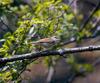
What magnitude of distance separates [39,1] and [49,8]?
156mm

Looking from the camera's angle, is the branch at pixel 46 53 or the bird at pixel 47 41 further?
the bird at pixel 47 41

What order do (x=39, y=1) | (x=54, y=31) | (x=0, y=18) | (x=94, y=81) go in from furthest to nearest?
(x=94, y=81) < (x=39, y=1) < (x=0, y=18) < (x=54, y=31)

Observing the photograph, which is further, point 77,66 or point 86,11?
point 86,11

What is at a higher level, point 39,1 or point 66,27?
point 39,1

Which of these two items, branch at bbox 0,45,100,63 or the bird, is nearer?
branch at bbox 0,45,100,63

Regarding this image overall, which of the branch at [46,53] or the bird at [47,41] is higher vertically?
the branch at [46,53]

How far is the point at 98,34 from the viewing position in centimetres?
376

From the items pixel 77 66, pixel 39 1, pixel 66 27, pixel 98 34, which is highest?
Result: pixel 39 1

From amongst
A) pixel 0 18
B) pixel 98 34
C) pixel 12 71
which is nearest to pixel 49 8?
pixel 0 18

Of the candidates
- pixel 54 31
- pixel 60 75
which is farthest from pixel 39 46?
pixel 60 75

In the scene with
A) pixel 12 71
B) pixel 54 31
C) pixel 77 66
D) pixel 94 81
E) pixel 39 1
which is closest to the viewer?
pixel 12 71

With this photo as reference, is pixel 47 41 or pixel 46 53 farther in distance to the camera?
pixel 47 41

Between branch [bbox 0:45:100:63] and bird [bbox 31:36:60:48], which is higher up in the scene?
branch [bbox 0:45:100:63]

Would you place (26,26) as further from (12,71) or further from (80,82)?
(80,82)
